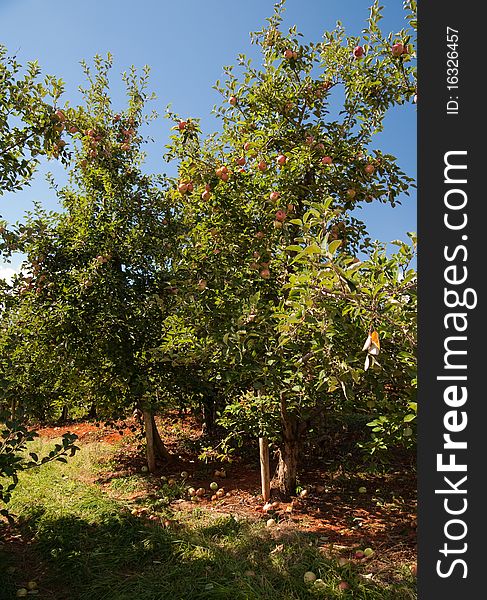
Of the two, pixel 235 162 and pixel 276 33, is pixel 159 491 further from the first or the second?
pixel 276 33

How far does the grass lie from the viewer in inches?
113

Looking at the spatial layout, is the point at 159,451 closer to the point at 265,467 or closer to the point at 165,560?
the point at 265,467

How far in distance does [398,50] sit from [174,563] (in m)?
4.21

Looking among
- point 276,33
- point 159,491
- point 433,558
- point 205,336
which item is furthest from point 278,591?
point 276,33

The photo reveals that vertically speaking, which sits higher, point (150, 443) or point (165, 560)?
point (150, 443)

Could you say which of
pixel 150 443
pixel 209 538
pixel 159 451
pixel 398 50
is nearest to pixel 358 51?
pixel 398 50

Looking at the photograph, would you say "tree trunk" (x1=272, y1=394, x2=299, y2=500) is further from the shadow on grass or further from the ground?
the shadow on grass

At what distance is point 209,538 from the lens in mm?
3764

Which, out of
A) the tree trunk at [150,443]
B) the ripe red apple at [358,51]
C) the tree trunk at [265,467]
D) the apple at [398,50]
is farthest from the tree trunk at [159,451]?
the apple at [398,50]

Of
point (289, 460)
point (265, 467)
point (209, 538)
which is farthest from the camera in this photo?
point (289, 460)

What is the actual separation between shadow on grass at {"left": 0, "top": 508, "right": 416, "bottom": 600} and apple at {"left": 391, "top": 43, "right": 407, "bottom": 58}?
12.1ft

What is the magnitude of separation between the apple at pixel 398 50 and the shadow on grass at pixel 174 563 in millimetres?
3685

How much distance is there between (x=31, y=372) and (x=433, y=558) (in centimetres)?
541

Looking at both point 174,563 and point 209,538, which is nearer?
point 174,563
